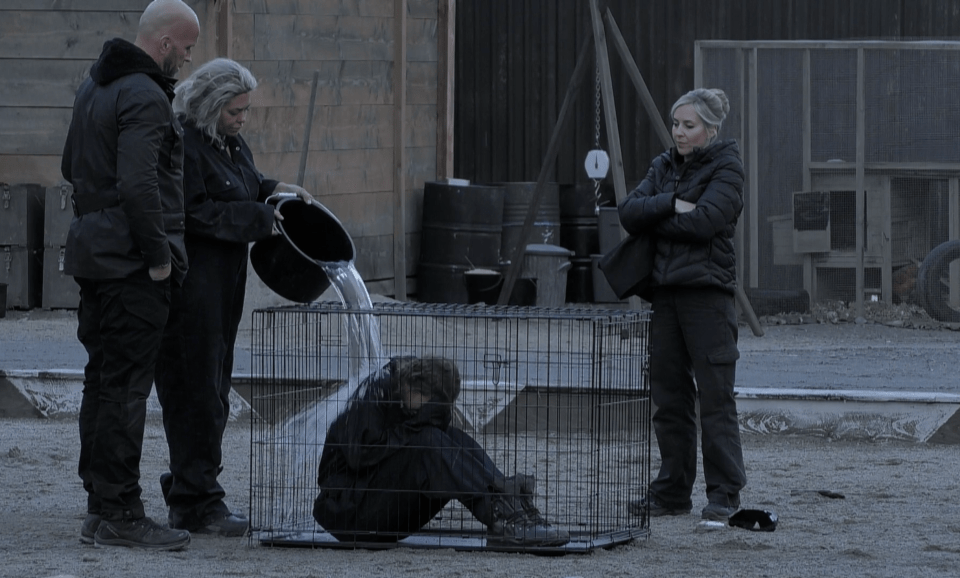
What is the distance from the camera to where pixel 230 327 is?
5.90 meters

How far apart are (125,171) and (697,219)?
2.23 meters

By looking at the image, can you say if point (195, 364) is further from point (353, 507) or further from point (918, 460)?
point (918, 460)

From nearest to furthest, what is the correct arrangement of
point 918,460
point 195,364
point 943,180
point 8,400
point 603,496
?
point 195,364, point 603,496, point 918,460, point 8,400, point 943,180

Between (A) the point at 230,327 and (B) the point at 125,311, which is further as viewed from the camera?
(A) the point at 230,327

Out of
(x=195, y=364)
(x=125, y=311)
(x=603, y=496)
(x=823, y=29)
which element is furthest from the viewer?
(x=823, y=29)

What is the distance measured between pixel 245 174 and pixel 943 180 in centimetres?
762

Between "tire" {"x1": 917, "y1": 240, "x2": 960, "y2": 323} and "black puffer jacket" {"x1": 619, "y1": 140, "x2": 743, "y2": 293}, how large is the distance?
6010 millimetres

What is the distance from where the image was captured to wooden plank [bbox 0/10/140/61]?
11484mm

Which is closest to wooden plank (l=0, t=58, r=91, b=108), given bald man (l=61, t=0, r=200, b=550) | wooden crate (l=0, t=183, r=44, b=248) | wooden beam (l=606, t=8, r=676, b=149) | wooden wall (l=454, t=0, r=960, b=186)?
wooden crate (l=0, t=183, r=44, b=248)

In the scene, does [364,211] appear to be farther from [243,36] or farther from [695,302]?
[695,302]

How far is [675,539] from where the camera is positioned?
5.81m

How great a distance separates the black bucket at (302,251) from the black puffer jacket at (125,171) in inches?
26.9

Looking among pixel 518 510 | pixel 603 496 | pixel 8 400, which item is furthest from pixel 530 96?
pixel 518 510

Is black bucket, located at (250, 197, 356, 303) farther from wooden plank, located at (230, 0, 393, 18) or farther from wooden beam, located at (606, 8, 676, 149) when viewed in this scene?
wooden plank, located at (230, 0, 393, 18)
